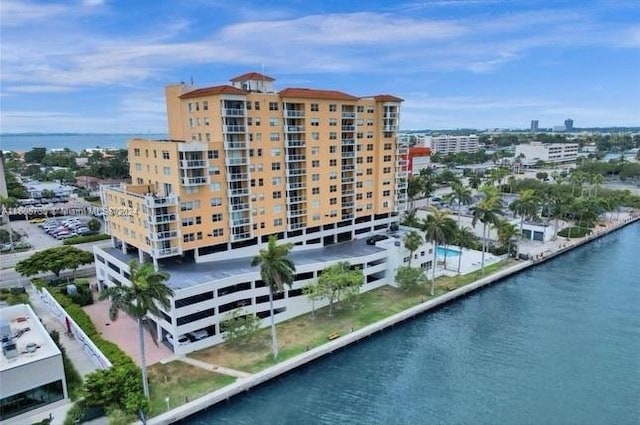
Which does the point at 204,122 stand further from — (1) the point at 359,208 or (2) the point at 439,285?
(2) the point at 439,285

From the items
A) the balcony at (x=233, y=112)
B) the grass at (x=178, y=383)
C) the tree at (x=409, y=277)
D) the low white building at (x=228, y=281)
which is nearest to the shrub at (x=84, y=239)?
the low white building at (x=228, y=281)

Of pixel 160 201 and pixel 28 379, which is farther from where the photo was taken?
pixel 160 201

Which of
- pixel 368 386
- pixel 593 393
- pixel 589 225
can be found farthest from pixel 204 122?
pixel 589 225

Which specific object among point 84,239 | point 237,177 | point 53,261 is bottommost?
point 84,239

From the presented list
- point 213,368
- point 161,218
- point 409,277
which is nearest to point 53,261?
point 161,218

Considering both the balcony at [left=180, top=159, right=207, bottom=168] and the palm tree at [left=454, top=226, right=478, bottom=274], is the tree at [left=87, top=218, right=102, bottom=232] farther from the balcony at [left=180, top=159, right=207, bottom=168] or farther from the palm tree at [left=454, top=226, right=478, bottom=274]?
the palm tree at [left=454, top=226, right=478, bottom=274]

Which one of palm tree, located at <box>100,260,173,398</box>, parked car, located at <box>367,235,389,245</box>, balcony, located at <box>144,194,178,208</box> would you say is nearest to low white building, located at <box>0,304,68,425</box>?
palm tree, located at <box>100,260,173,398</box>

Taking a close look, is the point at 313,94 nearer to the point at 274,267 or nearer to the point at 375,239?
the point at 375,239
